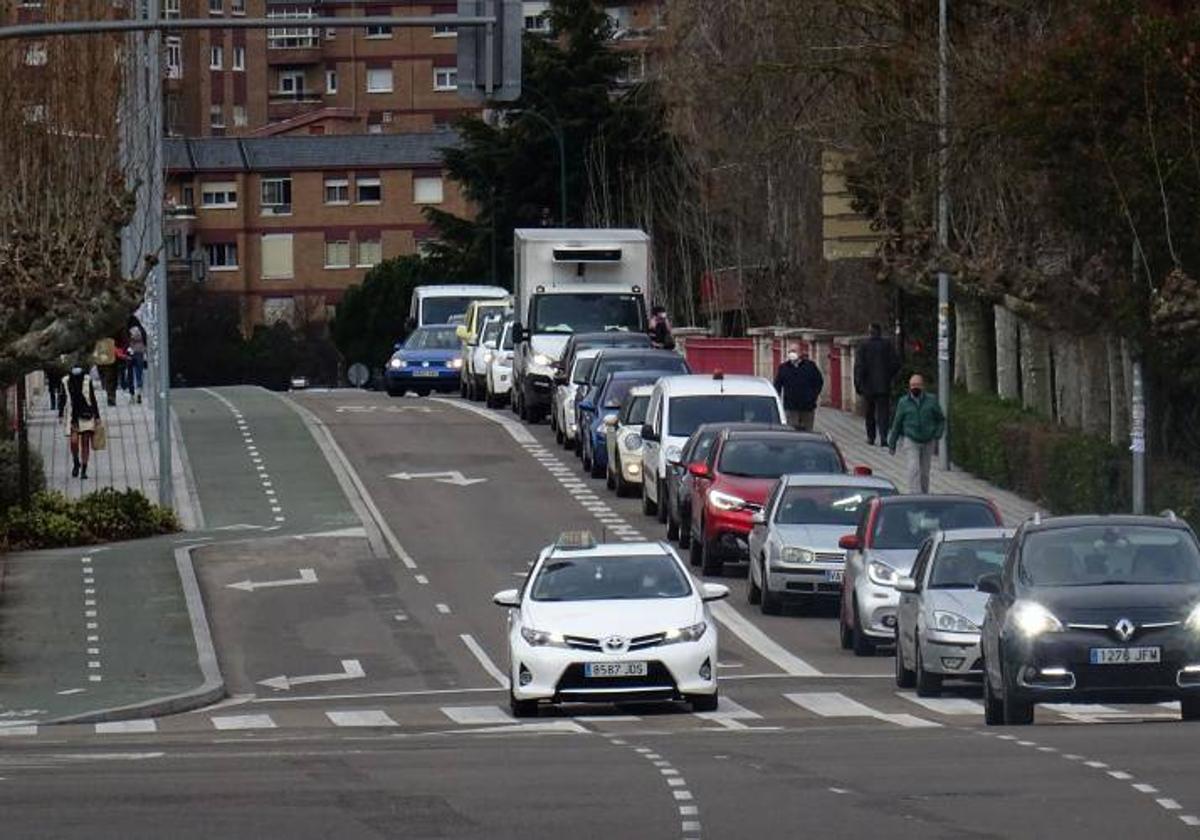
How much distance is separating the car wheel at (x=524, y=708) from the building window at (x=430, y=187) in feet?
336

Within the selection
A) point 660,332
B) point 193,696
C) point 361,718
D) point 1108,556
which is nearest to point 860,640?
point 361,718

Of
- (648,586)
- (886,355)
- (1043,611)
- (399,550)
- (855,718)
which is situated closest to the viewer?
(1043,611)

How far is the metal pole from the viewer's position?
43.2 m

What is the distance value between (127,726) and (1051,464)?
18519 mm

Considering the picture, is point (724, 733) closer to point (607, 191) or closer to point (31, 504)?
point (31, 504)

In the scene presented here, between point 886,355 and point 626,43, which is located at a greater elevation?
point 626,43

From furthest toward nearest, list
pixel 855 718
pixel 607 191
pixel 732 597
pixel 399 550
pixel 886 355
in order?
pixel 607 191 < pixel 886 355 < pixel 399 550 < pixel 732 597 < pixel 855 718

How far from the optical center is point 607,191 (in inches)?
3206

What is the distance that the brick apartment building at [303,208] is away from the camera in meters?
125

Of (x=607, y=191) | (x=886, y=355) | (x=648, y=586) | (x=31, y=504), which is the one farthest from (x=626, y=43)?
(x=648, y=586)

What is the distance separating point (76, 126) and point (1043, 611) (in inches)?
929

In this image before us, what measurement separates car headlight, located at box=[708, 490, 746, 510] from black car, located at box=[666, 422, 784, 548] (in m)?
1.78

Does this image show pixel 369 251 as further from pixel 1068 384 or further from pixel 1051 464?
pixel 1051 464

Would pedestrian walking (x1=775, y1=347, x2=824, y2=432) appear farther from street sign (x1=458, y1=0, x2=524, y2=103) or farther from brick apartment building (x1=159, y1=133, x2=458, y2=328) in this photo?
brick apartment building (x1=159, y1=133, x2=458, y2=328)
